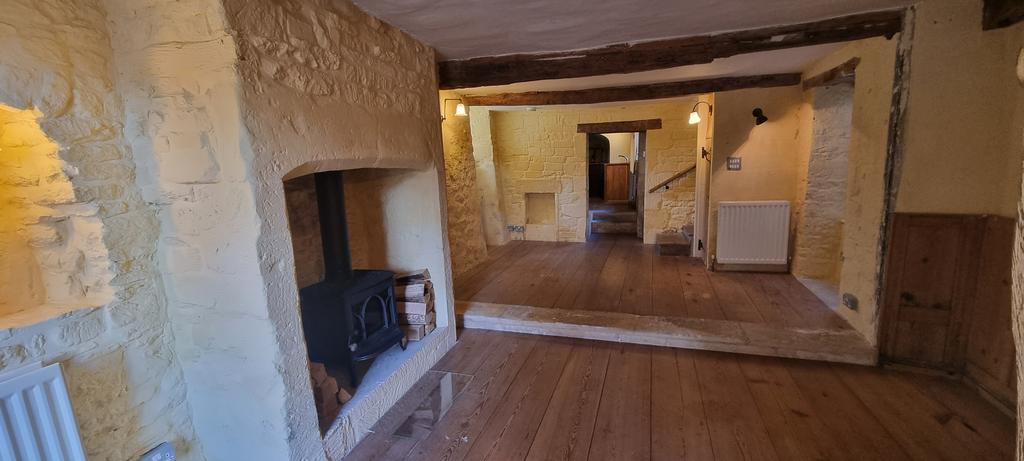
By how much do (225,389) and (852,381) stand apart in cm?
313

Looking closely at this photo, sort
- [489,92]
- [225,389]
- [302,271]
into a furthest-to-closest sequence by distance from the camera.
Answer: [489,92] < [302,271] < [225,389]

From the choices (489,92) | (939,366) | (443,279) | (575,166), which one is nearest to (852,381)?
(939,366)

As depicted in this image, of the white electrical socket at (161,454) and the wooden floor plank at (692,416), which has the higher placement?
the white electrical socket at (161,454)

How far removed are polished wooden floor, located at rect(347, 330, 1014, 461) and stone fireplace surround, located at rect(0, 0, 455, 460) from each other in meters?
0.63

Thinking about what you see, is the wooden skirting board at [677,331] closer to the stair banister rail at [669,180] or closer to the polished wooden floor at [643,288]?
the polished wooden floor at [643,288]

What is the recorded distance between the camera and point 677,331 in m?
2.72

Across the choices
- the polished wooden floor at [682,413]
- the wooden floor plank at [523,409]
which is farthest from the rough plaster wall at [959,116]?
the wooden floor plank at [523,409]

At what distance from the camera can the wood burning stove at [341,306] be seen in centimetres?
200

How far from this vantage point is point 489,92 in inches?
177

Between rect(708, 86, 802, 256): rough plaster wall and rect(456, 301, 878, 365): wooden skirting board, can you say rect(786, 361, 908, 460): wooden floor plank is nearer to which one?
rect(456, 301, 878, 365): wooden skirting board

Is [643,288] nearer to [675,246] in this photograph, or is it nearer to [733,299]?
[733,299]

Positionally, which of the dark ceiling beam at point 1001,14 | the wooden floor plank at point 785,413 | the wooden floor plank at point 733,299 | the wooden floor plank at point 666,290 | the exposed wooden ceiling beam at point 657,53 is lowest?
the wooden floor plank at point 785,413

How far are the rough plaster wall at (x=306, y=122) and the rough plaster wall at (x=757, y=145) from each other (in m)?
3.37

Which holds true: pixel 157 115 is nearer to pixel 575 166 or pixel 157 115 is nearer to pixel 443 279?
pixel 443 279
